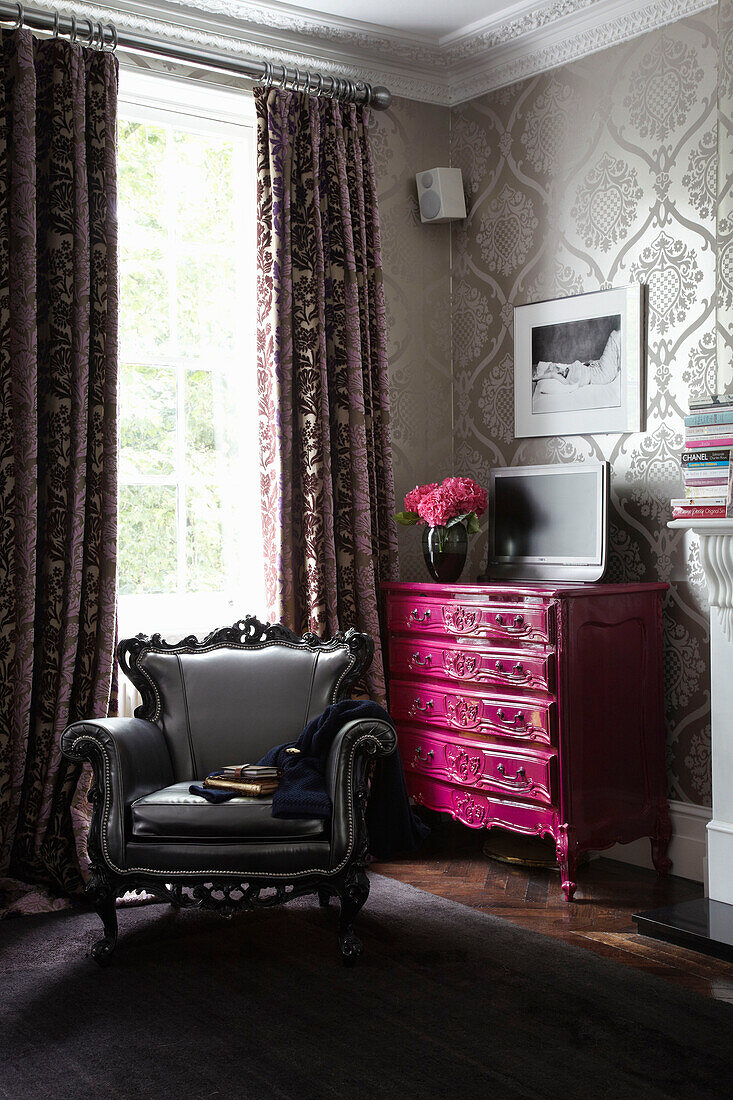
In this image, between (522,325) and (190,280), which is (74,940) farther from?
(522,325)

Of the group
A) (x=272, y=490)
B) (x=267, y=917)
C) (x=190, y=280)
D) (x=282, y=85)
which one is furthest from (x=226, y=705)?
(x=282, y=85)

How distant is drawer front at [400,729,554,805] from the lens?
3498 millimetres

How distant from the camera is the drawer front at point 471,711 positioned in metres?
3.51

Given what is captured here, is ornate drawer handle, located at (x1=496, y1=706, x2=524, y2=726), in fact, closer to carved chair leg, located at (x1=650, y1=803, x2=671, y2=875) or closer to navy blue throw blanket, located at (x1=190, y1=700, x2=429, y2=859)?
navy blue throw blanket, located at (x1=190, y1=700, x2=429, y2=859)

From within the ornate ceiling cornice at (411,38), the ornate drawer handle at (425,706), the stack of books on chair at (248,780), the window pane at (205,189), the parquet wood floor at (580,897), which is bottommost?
the parquet wood floor at (580,897)

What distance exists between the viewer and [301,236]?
410 cm

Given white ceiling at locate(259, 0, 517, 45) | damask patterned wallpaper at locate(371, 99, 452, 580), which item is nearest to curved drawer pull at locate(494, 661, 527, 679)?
damask patterned wallpaper at locate(371, 99, 452, 580)

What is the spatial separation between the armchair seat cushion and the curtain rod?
2571 millimetres

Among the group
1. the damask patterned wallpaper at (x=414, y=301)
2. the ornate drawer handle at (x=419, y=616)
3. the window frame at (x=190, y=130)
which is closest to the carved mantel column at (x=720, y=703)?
the ornate drawer handle at (x=419, y=616)

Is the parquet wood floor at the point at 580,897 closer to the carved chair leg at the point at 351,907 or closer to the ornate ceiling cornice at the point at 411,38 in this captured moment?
the carved chair leg at the point at 351,907

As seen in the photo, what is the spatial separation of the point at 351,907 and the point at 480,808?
928 millimetres

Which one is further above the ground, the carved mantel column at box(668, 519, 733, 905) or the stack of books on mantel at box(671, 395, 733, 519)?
the stack of books on mantel at box(671, 395, 733, 519)

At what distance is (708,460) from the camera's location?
3227mm

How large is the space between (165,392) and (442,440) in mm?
1308
